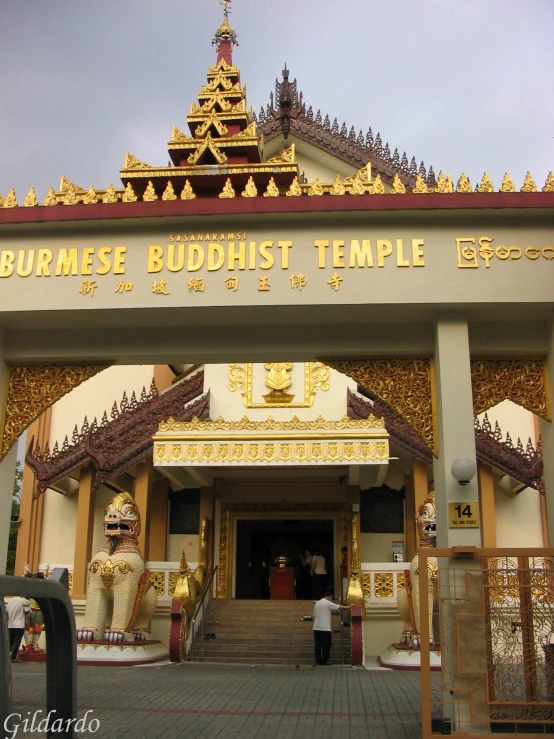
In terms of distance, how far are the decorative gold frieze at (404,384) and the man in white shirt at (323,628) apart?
481 cm

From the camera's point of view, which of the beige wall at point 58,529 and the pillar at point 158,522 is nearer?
the pillar at point 158,522

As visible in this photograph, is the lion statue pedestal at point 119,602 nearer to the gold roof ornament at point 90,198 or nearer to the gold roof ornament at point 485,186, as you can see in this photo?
the gold roof ornament at point 90,198

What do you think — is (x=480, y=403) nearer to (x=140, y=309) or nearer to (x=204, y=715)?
(x=140, y=309)

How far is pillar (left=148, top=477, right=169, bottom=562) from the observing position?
47.6ft

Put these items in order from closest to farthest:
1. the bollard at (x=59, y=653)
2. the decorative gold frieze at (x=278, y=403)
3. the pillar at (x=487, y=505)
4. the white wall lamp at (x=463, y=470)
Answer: the bollard at (x=59, y=653) → the white wall lamp at (x=463, y=470) → the pillar at (x=487, y=505) → the decorative gold frieze at (x=278, y=403)

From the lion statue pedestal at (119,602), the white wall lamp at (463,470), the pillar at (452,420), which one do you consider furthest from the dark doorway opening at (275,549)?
the white wall lamp at (463,470)

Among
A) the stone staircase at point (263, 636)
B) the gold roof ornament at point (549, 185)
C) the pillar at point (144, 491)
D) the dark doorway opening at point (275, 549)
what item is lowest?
the stone staircase at point (263, 636)

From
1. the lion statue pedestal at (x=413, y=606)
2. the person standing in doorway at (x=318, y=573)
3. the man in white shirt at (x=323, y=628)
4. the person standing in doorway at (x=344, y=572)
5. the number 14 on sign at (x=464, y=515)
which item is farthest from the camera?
the person standing in doorway at (x=318, y=573)

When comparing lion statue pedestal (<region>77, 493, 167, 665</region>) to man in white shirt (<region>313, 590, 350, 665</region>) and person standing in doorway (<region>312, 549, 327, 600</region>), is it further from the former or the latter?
person standing in doorway (<region>312, 549, 327, 600</region>)

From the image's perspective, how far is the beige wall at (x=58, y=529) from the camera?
14.7 metres

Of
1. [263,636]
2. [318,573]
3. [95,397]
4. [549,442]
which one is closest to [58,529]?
[95,397]

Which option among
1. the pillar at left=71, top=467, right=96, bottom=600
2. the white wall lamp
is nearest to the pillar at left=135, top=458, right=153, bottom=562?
the pillar at left=71, top=467, right=96, bottom=600

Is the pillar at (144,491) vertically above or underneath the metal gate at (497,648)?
above

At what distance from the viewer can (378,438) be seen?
478 inches
